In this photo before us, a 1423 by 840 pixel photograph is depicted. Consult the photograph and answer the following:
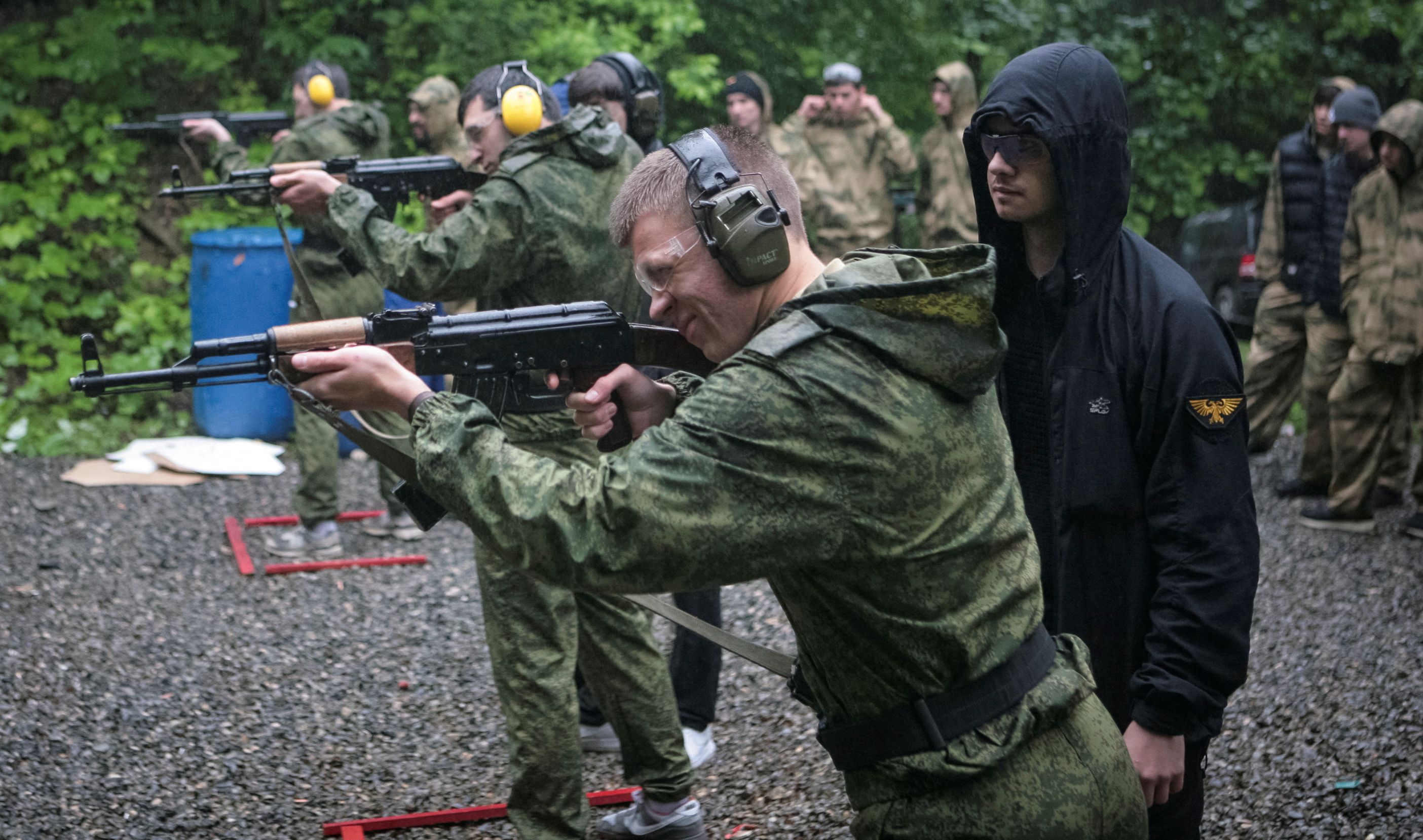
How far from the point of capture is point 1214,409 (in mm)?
2307

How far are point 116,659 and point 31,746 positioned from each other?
3.02ft

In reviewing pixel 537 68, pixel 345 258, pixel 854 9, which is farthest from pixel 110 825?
pixel 854 9

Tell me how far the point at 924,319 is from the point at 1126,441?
93 cm

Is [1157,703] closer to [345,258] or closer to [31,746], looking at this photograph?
[345,258]

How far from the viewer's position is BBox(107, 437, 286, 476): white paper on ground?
26.7ft

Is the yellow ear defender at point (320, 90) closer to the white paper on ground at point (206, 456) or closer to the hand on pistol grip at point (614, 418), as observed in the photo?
the white paper on ground at point (206, 456)

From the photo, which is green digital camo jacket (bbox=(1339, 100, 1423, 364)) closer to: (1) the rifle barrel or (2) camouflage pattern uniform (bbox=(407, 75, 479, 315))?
(2) camouflage pattern uniform (bbox=(407, 75, 479, 315))

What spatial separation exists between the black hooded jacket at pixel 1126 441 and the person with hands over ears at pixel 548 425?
1.41 metres

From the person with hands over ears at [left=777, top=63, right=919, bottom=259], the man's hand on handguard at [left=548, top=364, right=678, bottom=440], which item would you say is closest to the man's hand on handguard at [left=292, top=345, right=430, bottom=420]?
the man's hand on handguard at [left=548, top=364, right=678, bottom=440]

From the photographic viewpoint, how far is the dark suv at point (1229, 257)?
12.2 meters

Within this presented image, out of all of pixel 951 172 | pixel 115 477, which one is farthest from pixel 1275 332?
pixel 115 477

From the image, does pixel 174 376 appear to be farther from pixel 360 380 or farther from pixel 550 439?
pixel 550 439

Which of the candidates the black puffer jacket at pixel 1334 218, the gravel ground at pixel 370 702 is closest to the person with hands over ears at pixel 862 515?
the gravel ground at pixel 370 702

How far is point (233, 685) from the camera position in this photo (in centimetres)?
488
